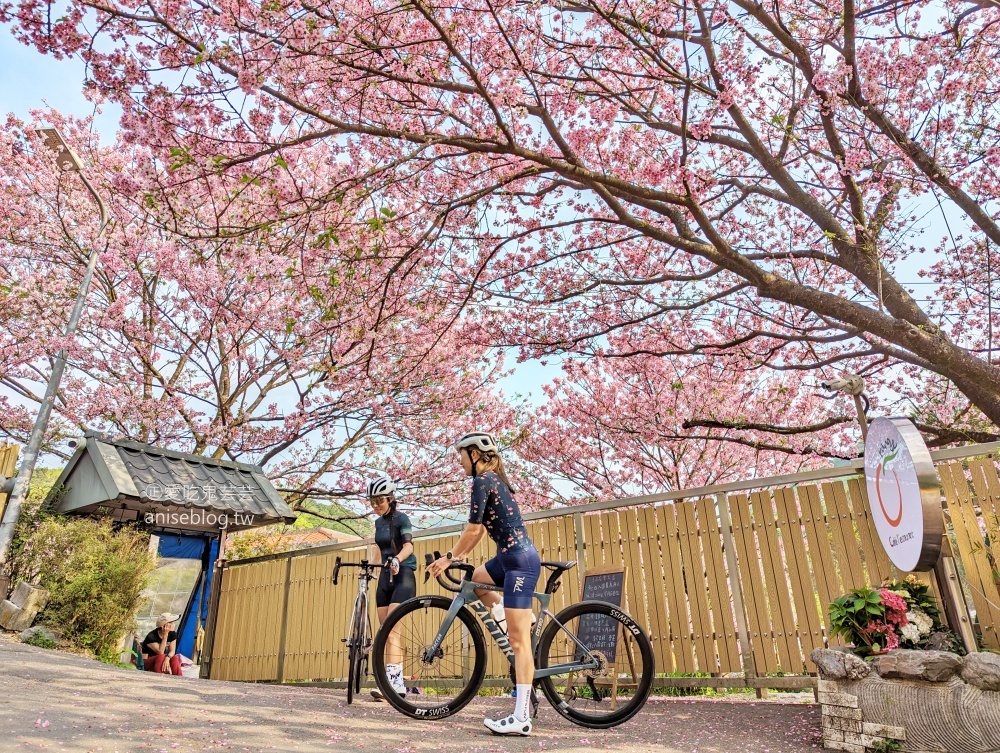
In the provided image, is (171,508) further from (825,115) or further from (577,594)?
(825,115)

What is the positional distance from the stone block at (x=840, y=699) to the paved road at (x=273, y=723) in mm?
307

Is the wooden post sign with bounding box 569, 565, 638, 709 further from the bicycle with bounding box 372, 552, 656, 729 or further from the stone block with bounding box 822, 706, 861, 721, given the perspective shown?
the stone block with bounding box 822, 706, 861, 721

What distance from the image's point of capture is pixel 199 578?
10203mm

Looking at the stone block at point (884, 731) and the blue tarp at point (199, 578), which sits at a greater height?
the blue tarp at point (199, 578)

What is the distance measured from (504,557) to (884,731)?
245cm

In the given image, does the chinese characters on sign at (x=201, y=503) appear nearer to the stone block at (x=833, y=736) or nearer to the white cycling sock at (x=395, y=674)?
the white cycling sock at (x=395, y=674)

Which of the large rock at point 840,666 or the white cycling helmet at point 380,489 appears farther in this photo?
the white cycling helmet at point 380,489

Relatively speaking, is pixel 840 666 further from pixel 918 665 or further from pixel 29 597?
pixel 29 597

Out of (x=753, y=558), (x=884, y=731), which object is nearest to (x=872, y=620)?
(x=884, y=731)

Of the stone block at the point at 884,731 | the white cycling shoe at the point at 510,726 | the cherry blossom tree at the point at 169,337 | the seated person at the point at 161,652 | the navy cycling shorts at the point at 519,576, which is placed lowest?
the stone block at the point at 884,731

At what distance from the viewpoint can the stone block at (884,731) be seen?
382 centimetres

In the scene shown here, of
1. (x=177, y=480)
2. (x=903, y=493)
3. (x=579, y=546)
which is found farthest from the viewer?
(x=177, y=480)

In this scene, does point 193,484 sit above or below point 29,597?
above

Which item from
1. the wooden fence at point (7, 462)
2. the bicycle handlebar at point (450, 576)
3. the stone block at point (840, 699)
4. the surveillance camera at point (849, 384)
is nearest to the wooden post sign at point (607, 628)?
the bicycle handlebar at point (450, 576)
